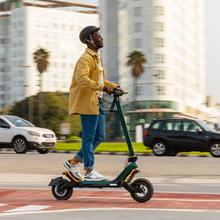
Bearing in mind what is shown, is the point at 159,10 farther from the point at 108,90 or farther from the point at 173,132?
the point at 108,90

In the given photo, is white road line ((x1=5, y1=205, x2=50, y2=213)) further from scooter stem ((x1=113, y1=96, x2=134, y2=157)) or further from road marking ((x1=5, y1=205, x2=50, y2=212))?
scooter stem ((x1=113, y1=96, x2=134, y2=157))

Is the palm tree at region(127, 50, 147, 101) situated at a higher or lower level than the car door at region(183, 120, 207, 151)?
higher

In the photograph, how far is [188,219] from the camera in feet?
19.7

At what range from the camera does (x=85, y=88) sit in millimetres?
7625

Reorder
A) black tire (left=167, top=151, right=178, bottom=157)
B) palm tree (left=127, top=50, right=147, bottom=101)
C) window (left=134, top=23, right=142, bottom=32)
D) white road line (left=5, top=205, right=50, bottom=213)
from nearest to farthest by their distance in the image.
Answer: white road line (left=5, top=205, right=50, bottom=213) < black tire (left=167, top=151, right=178, bottom=157) < palm tree (left=127, top=50, right=147, bottom=101) < window (left=134, top=23, right=142, bottom=32)

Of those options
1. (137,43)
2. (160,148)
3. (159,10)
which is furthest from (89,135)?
(159,10)

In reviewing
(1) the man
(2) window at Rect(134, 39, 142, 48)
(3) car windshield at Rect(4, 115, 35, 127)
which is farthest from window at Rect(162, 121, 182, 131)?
(2) window at Rect(134, 39, 142, 48)

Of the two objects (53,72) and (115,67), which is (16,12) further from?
(115,67)

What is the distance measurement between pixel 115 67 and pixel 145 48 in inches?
517

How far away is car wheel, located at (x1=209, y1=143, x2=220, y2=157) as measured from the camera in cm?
2620

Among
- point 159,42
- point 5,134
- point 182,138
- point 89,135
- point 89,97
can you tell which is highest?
point 159,42

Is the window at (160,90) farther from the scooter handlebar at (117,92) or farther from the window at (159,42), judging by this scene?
the scooter handlebar at (117,92)

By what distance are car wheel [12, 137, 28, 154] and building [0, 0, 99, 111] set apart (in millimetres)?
130006

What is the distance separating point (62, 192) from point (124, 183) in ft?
2.56
